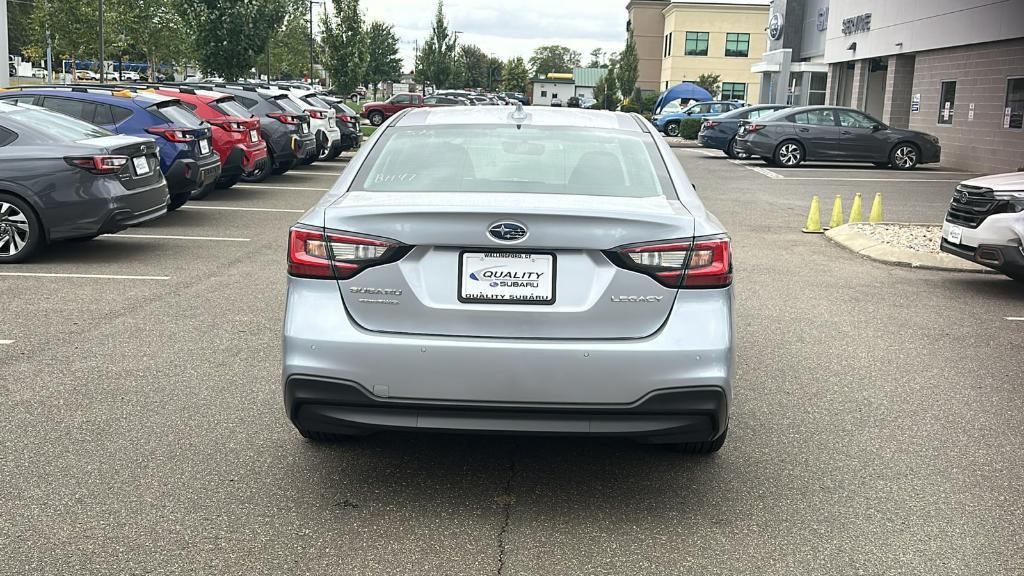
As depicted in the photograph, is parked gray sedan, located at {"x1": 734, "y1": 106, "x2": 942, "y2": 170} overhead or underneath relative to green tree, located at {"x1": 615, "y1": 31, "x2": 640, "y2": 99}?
underneath

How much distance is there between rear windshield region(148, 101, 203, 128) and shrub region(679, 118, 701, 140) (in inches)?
1095

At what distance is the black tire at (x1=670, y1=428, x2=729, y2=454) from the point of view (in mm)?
4727

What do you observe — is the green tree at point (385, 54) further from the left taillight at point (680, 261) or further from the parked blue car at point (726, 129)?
the left taillight at point (680, 261)

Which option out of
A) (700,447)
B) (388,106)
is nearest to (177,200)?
(700,447)

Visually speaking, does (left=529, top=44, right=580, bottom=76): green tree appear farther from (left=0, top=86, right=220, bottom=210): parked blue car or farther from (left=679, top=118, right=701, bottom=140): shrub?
(left=0, top=86, right=220, bottom=210): parked blue car

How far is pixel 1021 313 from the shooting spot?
28.9 feet

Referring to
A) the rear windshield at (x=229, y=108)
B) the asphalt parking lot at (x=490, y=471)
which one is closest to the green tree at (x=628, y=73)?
the rear windshield at (x=229, y=108)

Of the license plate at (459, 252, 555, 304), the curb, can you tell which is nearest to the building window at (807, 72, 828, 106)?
the curb

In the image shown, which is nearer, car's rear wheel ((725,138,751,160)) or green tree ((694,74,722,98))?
car's rear wheel ((725,138,751,160))

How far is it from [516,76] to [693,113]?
112900mm

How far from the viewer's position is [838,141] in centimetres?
2652

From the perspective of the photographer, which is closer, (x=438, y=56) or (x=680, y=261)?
(x=680, y=261)

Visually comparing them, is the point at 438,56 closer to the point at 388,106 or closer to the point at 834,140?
the point at 388,106

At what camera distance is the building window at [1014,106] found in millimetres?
23797
